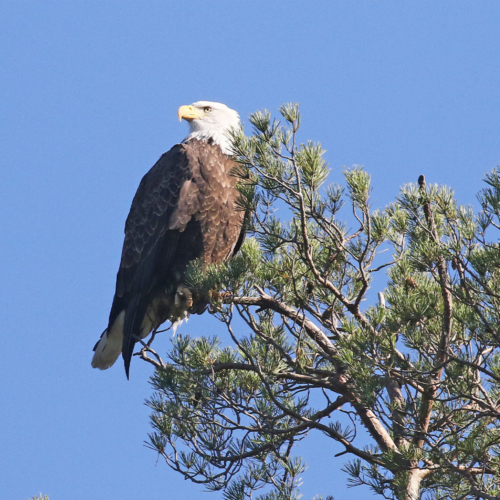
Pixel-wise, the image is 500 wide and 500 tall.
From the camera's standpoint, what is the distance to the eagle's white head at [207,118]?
5516mm

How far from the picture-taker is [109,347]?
536 centimetres

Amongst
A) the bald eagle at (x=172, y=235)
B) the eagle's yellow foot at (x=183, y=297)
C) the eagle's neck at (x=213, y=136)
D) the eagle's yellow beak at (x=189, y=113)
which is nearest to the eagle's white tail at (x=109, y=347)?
the bald eagle at (x=172, y=235)

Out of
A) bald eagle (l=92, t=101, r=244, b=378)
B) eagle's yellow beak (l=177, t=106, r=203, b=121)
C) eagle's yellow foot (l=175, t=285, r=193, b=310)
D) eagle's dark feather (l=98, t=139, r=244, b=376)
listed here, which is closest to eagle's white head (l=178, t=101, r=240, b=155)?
eagle's yellow beak (l=177, t=106, r=203, b=121)

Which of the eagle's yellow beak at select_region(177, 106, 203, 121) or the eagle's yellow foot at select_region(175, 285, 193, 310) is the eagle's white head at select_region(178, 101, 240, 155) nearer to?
the eagle's yellow beak at select_region(177, 106, 203, 121)

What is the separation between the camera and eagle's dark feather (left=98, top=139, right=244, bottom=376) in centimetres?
486

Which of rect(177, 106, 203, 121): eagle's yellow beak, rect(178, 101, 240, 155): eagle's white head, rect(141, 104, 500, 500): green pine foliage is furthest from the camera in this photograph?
rect(177, 106, 203, 121): eagle's yellow beak

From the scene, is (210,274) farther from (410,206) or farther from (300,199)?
(410,206)

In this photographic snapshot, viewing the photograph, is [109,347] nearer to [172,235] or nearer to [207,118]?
[172,235]

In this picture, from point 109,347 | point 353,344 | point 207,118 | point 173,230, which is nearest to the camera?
point 353,344

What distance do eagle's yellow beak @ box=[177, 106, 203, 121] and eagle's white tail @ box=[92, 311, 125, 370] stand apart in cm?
162

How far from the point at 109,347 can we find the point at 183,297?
0.80m

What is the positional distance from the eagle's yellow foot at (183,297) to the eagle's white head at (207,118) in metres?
1.18

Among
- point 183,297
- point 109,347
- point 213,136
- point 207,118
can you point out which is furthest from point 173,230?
point 207,118

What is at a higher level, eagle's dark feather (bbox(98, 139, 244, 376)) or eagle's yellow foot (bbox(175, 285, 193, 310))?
eagle's dark feather (bbox(98, 139, 244, 376))
